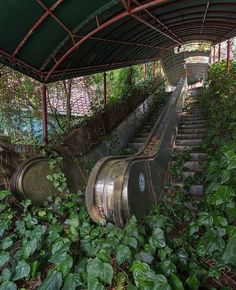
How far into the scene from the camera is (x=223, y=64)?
944cm

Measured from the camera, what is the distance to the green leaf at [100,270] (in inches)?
106

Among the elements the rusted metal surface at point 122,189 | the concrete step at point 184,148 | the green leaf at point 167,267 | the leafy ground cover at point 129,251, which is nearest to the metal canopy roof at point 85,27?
the rusted metal surface at point 122,189

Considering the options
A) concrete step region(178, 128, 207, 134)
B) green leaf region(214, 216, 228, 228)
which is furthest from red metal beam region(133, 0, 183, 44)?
green leaf region(214, 216, 228, 228)

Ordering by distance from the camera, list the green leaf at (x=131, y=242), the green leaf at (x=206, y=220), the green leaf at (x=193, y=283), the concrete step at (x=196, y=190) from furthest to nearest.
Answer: the concrete step at (x=196, y=190) → the green leaf at (x=206, y=220) → the green leaf at (x=131, y=242) → the green leaf at (x=193, y=283)

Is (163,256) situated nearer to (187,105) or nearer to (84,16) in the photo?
(84,16)

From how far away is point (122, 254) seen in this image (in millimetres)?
2934

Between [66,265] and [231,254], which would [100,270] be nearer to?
[66,265]

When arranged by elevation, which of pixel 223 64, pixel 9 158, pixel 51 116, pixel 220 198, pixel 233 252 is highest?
pixel 223 64

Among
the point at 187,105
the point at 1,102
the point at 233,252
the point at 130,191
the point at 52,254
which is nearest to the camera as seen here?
the point at 233,252

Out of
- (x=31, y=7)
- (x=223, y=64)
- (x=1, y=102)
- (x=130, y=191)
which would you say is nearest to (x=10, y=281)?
(x=130, y=191)

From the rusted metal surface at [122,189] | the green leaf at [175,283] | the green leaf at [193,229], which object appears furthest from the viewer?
the rusted metal surface at [122,189]

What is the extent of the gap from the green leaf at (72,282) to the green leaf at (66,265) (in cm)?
6

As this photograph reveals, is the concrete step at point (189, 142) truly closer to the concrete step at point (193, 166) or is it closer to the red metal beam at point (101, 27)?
the concrete step at point (193, 166)

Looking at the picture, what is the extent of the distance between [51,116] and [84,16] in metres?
5.55
